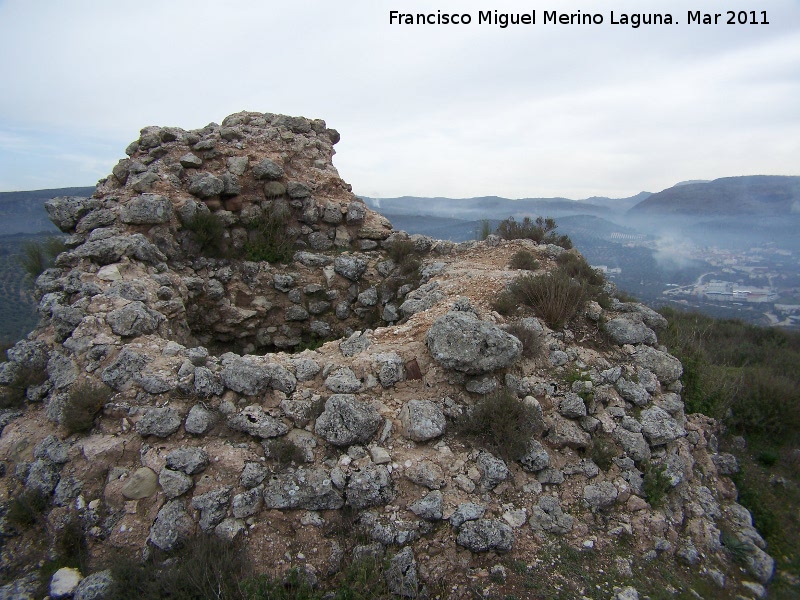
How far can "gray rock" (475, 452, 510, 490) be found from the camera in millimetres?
4680

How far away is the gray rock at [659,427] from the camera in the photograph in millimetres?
5617

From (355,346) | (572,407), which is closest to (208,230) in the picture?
(355,346)

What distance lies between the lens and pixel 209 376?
16.9ft

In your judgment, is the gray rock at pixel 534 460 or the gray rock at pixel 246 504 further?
the gray rock at pixel 534 460

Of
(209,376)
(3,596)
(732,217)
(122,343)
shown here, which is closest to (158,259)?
(122,343)

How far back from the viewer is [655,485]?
5.15 meters

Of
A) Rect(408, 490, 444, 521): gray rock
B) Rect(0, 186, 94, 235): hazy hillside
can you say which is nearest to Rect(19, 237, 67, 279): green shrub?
Rect(408, 490, 444, 521): gray rock

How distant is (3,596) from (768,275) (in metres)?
64.3

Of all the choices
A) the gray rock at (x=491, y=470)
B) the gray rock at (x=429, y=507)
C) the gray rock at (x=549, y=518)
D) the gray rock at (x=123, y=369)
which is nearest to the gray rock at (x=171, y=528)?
the gray rock at (x=123, y=369)

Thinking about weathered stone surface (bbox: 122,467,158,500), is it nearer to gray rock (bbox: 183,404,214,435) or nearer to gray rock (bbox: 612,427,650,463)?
gray rock (bbox: 183,404,214,435)

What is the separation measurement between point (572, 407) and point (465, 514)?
204cm

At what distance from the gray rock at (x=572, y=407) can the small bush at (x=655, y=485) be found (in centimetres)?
95

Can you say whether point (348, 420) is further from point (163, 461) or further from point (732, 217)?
point (732, 217)

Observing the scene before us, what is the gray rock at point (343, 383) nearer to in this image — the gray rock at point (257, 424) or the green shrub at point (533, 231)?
the gray rock at point (257, 424)
